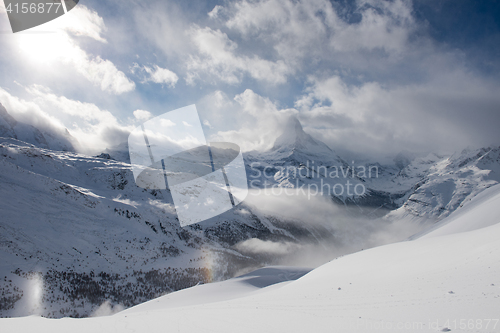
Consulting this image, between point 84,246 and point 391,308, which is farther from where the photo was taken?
point 84,246

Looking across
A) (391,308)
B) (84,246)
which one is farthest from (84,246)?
(391,308)

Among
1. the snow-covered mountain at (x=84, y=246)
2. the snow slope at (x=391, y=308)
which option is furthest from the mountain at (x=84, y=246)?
the snow slope at (x=391, y=308)

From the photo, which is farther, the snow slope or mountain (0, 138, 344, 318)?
mountain (0, 138, 344, 318)

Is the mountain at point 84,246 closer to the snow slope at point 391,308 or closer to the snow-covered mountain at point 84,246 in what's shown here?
the snow-covered mountain at point 84,246

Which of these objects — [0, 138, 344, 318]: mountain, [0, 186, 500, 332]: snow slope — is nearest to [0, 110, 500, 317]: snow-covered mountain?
[0, 138, 344, 318]: mountain

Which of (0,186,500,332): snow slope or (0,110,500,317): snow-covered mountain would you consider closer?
(0,186,500,332): snow slope

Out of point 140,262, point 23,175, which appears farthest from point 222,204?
point 23,175

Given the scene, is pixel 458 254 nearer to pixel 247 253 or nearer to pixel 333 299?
pixel 333 299

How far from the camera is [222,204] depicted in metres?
108

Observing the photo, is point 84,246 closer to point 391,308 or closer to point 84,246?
point 84,246

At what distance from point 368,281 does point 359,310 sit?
3.76 metres

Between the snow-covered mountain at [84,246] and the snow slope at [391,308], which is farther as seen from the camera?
the snow-covered mountain at [84,246]

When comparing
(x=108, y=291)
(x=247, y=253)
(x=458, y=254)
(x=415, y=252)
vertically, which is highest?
(x=458, y=254)

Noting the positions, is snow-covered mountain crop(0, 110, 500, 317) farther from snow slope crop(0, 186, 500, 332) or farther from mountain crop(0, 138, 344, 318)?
snow slope crop(0, 186, 500, 332)
